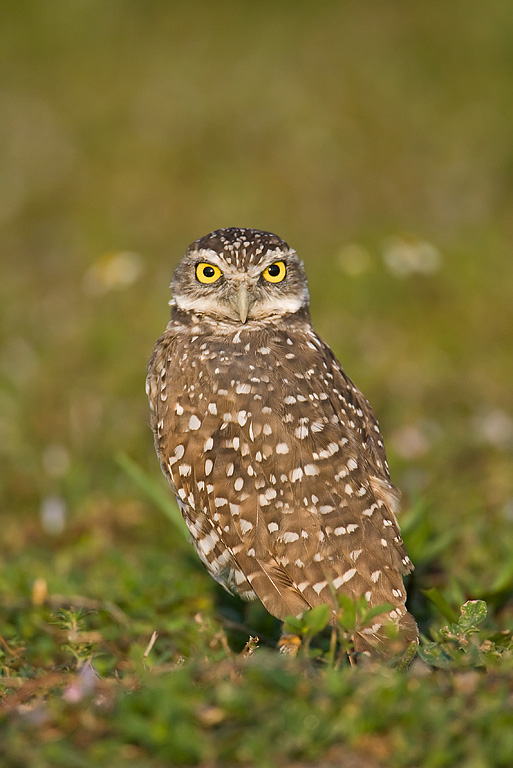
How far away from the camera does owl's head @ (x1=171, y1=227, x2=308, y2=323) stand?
4.37 m

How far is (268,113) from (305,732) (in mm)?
10610

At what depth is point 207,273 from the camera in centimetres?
445

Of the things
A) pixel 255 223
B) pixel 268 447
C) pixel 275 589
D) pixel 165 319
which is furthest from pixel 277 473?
pixel 255 223

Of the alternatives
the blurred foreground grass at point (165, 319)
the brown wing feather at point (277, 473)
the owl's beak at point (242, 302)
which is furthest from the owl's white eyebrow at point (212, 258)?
the blurred foreground grass at point (165, 319)

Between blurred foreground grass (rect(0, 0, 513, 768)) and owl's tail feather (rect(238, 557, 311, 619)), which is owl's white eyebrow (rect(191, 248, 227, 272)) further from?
owl's tail feather (rect(238, 557, 311, 619))

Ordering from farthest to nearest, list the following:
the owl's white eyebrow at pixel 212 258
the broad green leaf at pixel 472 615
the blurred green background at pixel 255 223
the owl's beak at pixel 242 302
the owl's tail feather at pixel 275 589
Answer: the blurred green background at pixel 255 223
the owl's white eyebrow at pixel 212 258
the owl's beak at pixel 242 302
the owl's tail feather at pixel 275 589
the broad green leaf at pixel 472 615

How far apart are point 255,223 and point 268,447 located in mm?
6461

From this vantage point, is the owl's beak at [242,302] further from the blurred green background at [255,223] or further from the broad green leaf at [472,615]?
the broad green leaf at [472,615]

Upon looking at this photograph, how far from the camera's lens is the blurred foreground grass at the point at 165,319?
2.68 m

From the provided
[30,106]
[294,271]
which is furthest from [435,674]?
[30,106]

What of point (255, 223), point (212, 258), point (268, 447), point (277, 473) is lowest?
point (277, 473)

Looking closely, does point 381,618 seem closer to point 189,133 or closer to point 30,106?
point 189,133

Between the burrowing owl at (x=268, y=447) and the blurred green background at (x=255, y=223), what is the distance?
3.73ft

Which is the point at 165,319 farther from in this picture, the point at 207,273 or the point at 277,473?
the point at 277,473
